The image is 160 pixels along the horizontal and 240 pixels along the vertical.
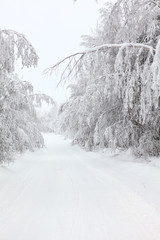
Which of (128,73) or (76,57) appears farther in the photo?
(128,73)

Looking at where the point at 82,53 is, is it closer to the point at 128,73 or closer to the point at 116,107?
the point at 128,73

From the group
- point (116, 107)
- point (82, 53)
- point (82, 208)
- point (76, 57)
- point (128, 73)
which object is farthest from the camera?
point (116, 107)

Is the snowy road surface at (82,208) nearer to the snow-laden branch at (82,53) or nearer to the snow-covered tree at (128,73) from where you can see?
the snow-covered tree at (128,73)

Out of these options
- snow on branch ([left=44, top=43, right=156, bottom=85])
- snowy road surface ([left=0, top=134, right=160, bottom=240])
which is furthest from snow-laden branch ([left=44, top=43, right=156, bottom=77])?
snowy road surface ([left=0, top=134, right=160, bottom=240])

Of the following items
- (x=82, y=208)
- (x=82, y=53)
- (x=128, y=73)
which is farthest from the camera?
(x=128, y=73)

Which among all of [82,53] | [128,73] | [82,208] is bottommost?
[82,208]

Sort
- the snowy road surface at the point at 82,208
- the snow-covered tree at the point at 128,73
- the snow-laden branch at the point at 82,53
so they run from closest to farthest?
the snowy road surface at the point at 82,208
the snow-laden branch at the point at 82,53
the snow-covered tree at the point at 128,73

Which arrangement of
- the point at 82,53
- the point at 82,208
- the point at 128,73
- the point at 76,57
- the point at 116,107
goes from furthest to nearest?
the point at 116,107 → the point at 128,73 → the point at 76,57 → the point at 82,53 → the point at 82,208

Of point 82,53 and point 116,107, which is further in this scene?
point 116,107

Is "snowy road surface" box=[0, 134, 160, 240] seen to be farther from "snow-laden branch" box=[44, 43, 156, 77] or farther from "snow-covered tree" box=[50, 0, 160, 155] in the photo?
"snow-laden branch" box=[44, 43, 156, 77]

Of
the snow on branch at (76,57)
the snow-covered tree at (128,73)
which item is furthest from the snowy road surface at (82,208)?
the snow on branch at (76,57)

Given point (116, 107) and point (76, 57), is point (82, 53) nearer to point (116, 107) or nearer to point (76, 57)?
point (76, 57)

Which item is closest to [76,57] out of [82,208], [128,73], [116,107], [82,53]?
[82,53]

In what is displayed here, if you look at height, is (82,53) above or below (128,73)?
above
